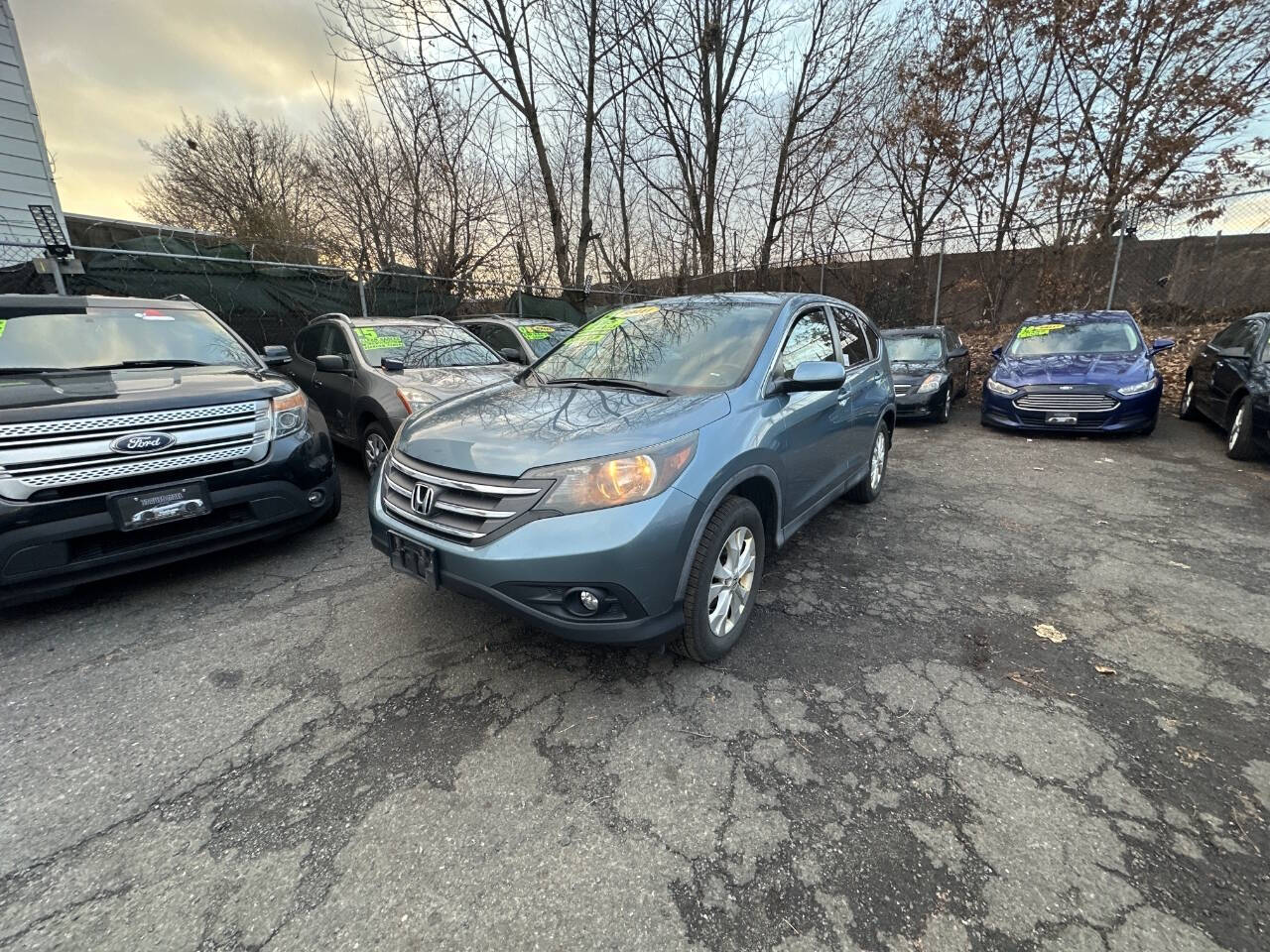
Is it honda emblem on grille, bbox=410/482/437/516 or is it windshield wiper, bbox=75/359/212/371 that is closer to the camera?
honda emblem on grille, bbox=410/482/437/516

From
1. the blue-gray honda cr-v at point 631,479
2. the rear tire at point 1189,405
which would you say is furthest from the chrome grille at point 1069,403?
the blue-gray honda cr-v at point 631,479

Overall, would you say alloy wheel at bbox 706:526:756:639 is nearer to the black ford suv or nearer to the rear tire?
the black ford suv

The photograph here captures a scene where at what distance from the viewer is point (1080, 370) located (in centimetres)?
682

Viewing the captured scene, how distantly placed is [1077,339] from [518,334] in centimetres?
767

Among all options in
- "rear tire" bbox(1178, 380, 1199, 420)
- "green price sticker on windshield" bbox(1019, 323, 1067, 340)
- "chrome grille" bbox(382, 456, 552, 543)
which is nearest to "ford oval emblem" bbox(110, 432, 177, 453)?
"chrome grille" bbox(382, 456, 552, 543)

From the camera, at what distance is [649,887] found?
1536mm

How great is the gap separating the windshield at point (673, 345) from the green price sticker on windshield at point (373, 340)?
2.75m

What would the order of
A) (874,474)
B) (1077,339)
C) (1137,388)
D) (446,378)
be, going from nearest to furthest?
(874,474), (446,378), (1137,388), (1077,339)

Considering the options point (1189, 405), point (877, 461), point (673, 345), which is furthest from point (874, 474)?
point (1189, 405)

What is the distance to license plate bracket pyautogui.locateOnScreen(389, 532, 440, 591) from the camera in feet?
7.29

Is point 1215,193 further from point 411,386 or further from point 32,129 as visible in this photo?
point 32,129

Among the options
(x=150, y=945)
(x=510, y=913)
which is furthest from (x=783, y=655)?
(x=150, y=945)

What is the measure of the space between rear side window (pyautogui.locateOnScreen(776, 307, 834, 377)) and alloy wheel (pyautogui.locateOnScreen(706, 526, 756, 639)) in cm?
99

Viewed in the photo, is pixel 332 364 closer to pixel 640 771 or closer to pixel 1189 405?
pixel 640 771
